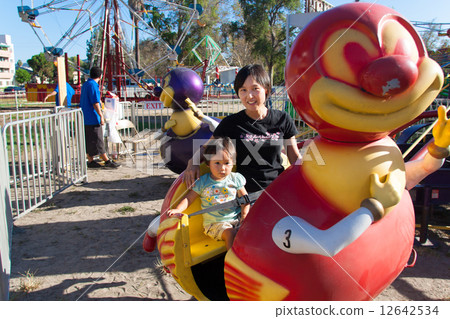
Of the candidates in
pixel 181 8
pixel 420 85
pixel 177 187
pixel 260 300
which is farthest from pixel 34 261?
pixel 181 8

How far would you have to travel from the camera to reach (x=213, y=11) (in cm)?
3194

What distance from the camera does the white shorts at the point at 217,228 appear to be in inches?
92.5

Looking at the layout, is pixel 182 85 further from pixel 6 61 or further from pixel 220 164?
pixel 6 61

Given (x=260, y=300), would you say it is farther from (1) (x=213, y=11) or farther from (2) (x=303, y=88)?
(1) (x=213, y=11)

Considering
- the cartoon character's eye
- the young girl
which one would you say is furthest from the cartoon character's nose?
the young girl

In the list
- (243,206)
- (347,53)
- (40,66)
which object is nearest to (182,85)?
(243,206)

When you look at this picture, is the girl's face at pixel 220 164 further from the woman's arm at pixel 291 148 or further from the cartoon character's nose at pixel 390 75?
the cartoon character's nose at pixel 390 75

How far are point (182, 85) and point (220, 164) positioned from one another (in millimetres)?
2751

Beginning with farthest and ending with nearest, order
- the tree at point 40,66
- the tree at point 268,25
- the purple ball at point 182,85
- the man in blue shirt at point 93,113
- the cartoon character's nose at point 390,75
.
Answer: the tree at point 40,66, the tree at point 268,25, the man in blue shirt at point 93,113, the purple ball at point 182,85, the cartoon character's nose at point 390,75

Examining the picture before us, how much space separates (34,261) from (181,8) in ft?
54.5

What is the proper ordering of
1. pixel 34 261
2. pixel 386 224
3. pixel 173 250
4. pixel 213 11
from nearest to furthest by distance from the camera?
pixel 386 224 → pixel 173 250 → pixel 34 261 → pixel 213 11

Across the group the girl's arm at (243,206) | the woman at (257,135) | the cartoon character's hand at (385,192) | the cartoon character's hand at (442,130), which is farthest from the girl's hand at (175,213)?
the cartoon character's hand at (442,130)

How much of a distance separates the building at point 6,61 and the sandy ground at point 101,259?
270ft

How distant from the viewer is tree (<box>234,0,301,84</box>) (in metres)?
27.4
